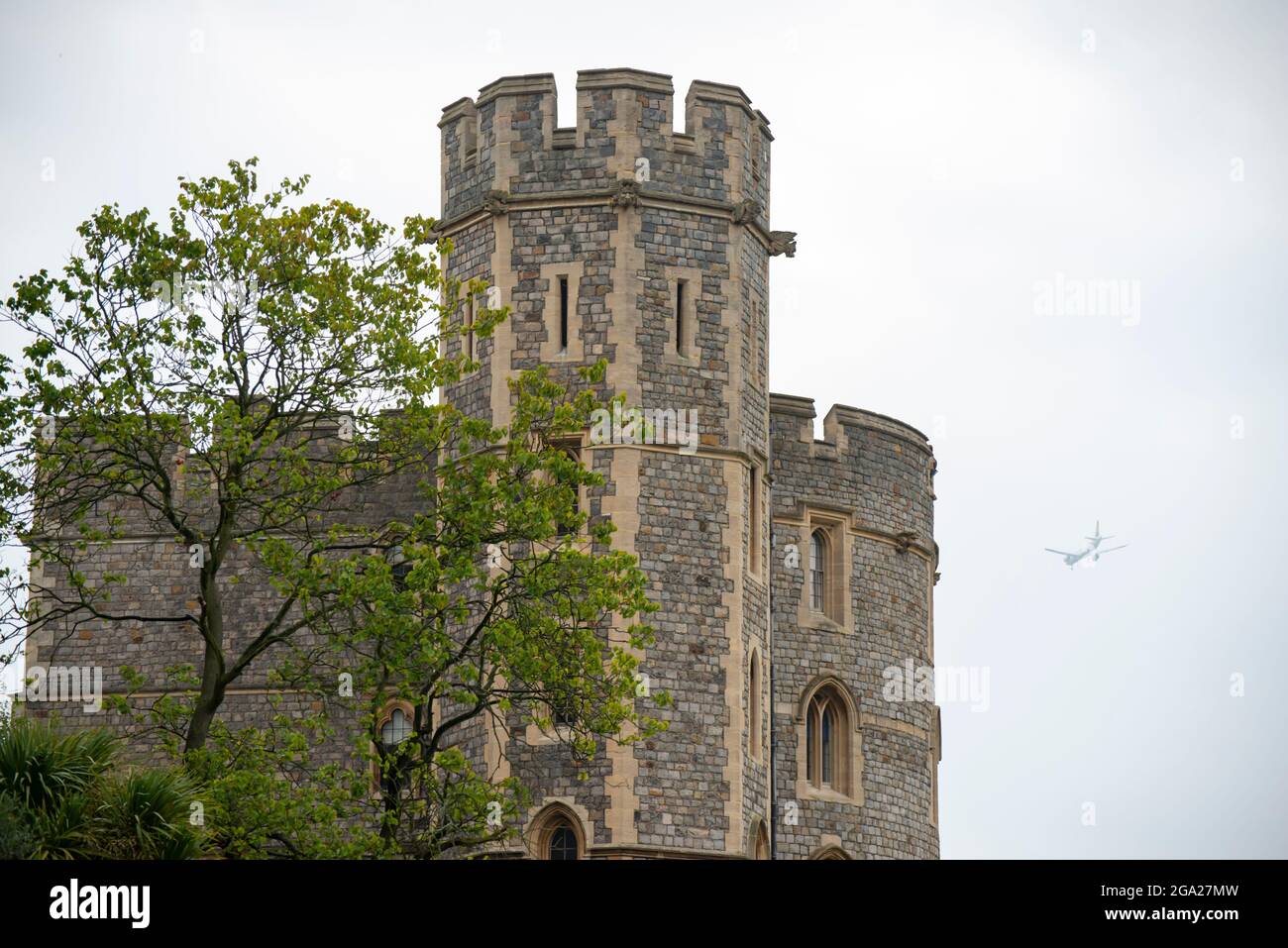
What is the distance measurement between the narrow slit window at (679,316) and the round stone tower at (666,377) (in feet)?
0.10

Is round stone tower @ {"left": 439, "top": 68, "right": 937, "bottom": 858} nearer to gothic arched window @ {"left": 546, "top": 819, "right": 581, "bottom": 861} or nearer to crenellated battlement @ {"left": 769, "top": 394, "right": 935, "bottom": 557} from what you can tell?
gothic arched window @ {"left": 546, "top": 819, "right": 581, "bottom": 861}

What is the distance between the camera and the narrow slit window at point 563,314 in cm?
2845

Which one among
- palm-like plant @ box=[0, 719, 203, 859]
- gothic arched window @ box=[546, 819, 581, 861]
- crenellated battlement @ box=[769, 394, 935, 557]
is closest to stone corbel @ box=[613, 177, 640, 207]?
crenellated battlement @ box=[769, 394, 935, 557]

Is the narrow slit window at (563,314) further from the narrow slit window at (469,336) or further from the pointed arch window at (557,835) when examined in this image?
the pointed arch window at (557,835)

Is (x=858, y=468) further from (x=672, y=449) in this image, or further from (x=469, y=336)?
(x=469, y=336)

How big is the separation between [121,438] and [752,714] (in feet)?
→ 32.9

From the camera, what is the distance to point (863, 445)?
3412 cm

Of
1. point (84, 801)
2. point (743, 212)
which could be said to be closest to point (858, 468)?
point (743, 212)

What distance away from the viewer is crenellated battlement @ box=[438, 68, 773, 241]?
94.7 feet

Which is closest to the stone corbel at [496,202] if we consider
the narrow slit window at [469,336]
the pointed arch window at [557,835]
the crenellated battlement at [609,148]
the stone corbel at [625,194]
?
the crenellated battlement at [609,148]
